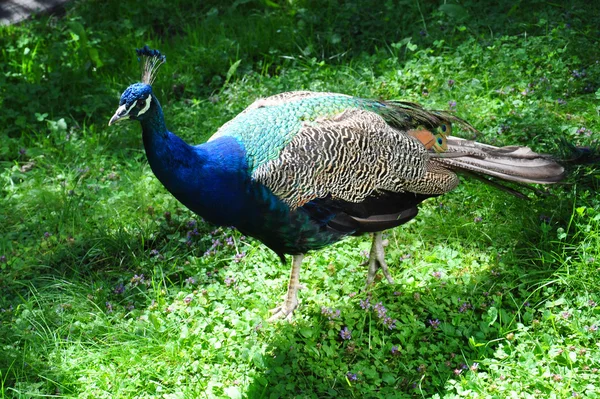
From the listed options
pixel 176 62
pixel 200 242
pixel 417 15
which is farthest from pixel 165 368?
pixel 417 15

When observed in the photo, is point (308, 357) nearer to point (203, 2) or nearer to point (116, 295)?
point (116, 295)

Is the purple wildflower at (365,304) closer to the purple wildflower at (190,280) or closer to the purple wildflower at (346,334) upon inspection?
the purple wildflower at (346,334)

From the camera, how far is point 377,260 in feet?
11.9

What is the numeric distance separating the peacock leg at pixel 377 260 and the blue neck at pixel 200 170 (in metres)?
0.78

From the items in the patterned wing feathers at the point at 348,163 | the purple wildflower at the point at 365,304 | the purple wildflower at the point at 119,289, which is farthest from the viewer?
the purple wildflower at the point at 119,289

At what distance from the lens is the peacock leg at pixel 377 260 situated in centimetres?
360

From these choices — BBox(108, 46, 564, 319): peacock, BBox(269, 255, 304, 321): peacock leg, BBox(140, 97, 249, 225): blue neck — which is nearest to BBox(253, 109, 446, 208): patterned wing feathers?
BBox(108, 46, 564, 319): peacock

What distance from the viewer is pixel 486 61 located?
4871mm

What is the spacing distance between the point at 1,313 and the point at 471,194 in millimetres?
2419

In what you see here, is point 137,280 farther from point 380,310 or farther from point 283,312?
point 380,310

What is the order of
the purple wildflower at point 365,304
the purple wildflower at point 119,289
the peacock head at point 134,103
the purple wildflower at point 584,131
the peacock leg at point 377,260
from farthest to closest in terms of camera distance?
the purple wildflower at point 584,131
the purple wildflower at point 119,289
the peacock leg at point 377,260
the purple wildflower at point 365,304
the peacock head at point 134,103

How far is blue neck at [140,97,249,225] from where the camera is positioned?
9.70 ft

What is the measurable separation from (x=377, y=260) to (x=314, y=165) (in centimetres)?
70

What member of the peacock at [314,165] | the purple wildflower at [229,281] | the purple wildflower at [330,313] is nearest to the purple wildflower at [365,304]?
the purple wildflower at [330,313]
